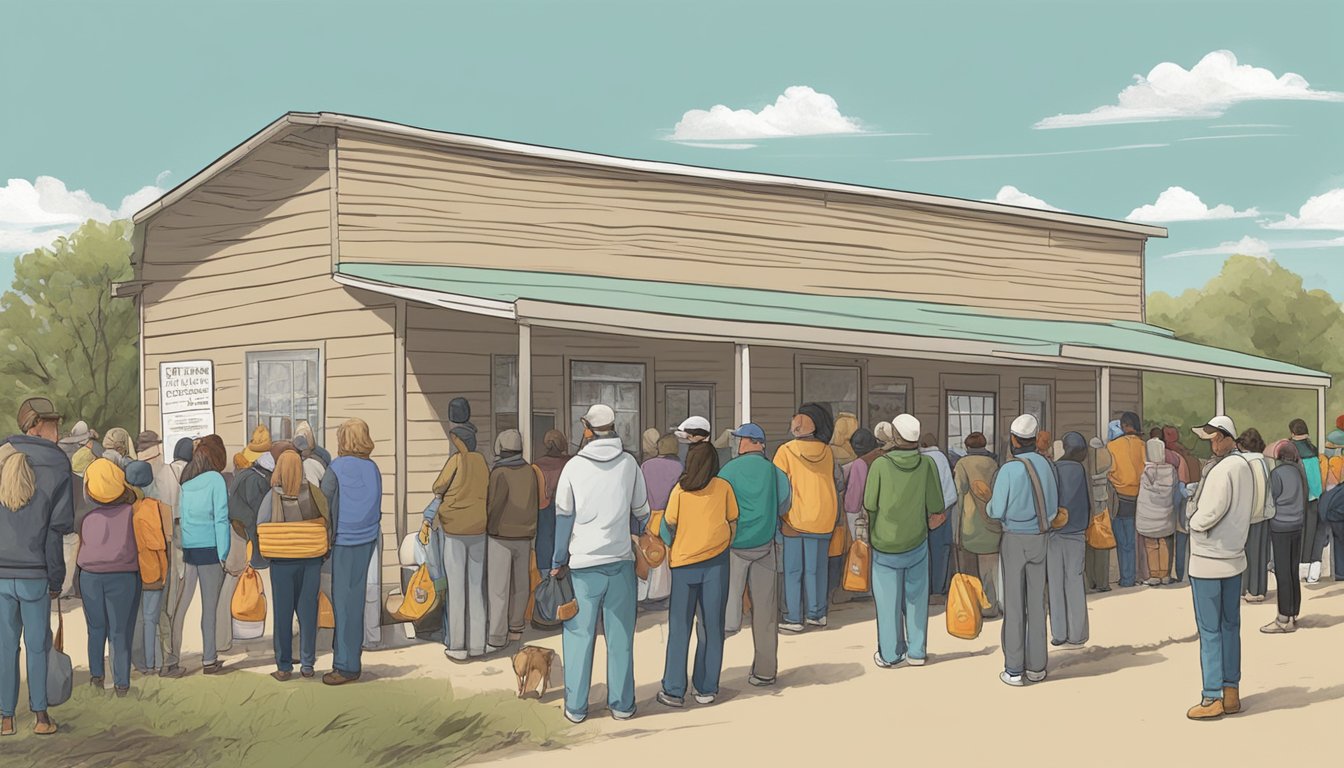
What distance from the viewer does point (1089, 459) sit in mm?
13688

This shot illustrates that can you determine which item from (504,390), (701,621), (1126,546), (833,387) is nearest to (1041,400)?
(833,387)

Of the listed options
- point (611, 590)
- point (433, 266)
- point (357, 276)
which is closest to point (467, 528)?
point (611, 590)

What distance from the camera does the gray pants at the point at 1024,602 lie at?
352 inches

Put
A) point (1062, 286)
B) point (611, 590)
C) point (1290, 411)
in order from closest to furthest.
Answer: point (611, 590) < point (1062, 286) < point (1290, 411)

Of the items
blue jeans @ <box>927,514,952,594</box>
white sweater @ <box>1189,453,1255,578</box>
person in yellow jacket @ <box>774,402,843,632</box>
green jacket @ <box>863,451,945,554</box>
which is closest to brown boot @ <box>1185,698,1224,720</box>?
white sweater @ <box>1189,453,1255,578</box>

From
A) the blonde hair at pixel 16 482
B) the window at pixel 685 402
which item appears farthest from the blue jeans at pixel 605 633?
the window at pixel 685 402

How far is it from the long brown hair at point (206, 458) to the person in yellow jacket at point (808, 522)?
4.34m

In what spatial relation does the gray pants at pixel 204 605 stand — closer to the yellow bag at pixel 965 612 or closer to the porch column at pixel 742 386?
the porch column at pixel 742 386

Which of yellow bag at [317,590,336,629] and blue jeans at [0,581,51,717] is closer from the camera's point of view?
blue jeans at [0,581,51,717]

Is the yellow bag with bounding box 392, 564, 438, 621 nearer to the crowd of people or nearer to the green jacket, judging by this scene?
the crowd of people

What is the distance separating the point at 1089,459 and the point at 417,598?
742 centimetres

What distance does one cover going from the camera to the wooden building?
13.0 metres

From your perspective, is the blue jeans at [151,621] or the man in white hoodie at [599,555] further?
the blue jeans at [151,621]

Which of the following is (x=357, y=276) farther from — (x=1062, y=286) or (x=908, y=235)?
(x=1062, y=286)
